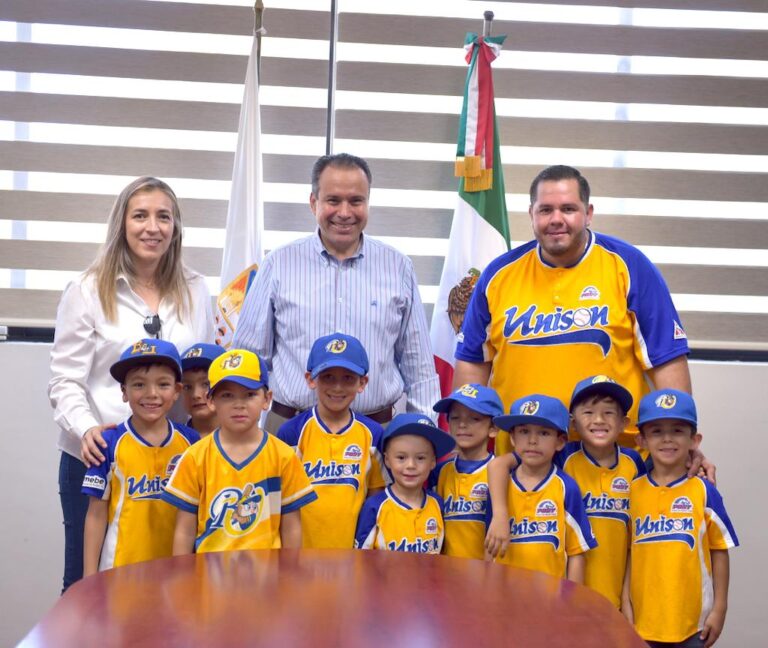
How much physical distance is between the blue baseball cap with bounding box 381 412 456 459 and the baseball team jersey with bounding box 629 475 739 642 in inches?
24.3

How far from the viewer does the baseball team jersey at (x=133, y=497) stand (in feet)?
9.42

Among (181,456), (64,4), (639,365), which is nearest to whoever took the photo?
(181,456)

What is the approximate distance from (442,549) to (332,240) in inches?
43.3

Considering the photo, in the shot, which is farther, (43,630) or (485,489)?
(485,489)

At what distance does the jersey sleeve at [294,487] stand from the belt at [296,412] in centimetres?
42

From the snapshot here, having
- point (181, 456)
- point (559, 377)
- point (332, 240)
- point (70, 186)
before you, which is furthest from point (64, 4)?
point (559, 377)

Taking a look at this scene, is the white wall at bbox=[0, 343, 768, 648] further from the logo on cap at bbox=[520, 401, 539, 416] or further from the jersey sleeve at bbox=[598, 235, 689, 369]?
the logo on cap at bbox=[520, 401, 539, 416]

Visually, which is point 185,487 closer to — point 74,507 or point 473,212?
point 74,507

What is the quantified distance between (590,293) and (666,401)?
42cm

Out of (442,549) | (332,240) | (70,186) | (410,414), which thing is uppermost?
(70,186)

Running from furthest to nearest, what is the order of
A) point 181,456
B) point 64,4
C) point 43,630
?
point 64,4
point 181,456
point 43,630

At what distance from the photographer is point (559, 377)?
119 inches

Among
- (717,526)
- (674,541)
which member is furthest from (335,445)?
(717,526)

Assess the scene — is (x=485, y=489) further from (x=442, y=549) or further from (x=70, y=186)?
(x=70, y=186)
